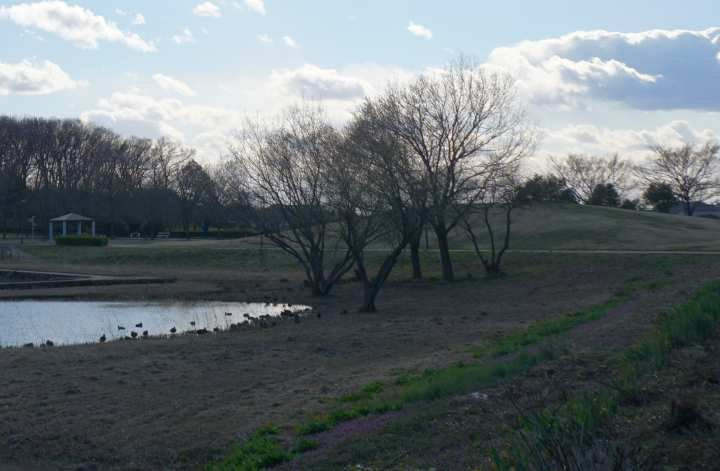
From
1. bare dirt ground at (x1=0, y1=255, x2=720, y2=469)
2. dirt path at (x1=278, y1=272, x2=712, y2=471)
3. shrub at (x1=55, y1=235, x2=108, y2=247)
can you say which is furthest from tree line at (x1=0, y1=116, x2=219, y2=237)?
dirt path at (x1=278, y1=272, x2=712, y2=471)

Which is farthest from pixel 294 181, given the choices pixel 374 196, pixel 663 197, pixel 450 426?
pixel 663 197

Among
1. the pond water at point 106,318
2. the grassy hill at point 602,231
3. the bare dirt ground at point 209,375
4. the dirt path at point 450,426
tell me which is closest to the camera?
the dirt path at point 450,426

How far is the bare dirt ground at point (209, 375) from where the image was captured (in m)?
11.0

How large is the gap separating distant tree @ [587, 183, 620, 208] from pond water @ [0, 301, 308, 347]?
72234 mm

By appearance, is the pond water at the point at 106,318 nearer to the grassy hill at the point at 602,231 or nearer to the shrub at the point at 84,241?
the grassy hill at the point at 602,231

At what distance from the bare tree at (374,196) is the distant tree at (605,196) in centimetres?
7158

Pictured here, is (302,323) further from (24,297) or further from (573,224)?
(573,224)

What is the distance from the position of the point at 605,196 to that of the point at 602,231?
4333 centimetres

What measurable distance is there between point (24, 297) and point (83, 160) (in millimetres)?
72252

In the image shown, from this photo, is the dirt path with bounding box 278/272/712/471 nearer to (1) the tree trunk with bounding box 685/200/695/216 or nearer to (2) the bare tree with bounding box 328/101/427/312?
(2) the bare tree with bounding box 328/101/427/312

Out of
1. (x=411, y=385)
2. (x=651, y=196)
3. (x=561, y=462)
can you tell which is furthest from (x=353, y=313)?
(x=651, y=196)

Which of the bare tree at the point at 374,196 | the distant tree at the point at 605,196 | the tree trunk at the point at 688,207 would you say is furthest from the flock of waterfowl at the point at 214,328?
the distant tree at the point at 605,196

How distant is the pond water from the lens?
23.9 metres

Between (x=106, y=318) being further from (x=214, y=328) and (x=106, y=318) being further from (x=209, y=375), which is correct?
(x=209, y=375)
